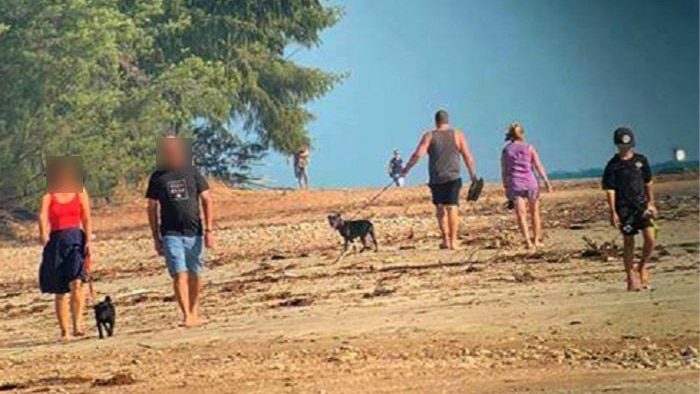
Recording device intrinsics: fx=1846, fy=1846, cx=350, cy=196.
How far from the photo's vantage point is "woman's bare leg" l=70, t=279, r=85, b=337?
1576cm

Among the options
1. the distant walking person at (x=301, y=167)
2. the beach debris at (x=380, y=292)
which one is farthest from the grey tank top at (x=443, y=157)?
the distant walking person at (x=301, y=167)

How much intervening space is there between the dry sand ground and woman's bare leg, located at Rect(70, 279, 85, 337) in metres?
0.28

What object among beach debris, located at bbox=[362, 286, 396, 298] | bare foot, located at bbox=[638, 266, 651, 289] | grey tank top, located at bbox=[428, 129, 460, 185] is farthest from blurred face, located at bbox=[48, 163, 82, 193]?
grey tank top, located at bbox=[428, 129, 460, 185]

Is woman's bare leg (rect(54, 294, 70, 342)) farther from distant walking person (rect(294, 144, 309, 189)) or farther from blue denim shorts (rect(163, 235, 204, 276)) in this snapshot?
distant walking person (rect(294, 144, 309, 189))

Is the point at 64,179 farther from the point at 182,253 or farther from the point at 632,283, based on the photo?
the point at 632,283

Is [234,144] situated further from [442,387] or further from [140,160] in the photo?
[442,387]

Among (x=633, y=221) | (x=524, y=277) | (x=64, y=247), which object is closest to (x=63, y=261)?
(x=64, y=247)

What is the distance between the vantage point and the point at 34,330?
17578 mm

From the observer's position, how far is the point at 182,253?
51.5 feet

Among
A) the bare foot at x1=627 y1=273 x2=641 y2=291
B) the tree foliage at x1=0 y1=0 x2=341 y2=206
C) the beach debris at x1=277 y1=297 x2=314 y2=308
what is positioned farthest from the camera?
the tree foliage at x1=0 y1=0 x2=341 y2=206

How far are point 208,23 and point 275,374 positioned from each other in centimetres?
4167

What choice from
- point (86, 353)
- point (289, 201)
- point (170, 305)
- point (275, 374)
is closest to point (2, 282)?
point (170, 305)

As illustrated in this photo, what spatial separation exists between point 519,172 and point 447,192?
44.0 inches

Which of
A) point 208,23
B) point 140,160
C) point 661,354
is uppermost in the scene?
point 208,23
